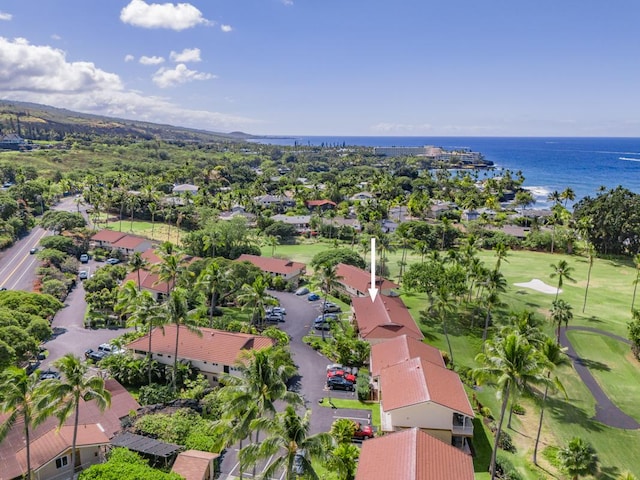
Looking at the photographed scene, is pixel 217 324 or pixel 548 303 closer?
pixel 217 324

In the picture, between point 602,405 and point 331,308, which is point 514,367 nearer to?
point 602,405

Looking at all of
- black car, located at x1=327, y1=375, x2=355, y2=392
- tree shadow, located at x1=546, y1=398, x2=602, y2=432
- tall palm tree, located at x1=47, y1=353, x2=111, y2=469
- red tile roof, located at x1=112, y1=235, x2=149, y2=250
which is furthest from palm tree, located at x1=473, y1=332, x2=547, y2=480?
red tile roof, located at x1=112, y1=235, x2=149, y2=250

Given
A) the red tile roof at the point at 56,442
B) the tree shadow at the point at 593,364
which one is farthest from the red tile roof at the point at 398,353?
the red tile roof at the point at 56,442

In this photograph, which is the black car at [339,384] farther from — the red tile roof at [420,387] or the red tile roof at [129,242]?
the red tile roof at [129,242]

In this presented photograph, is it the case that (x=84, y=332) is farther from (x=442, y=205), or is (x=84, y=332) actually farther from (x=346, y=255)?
(x=442, y=205)

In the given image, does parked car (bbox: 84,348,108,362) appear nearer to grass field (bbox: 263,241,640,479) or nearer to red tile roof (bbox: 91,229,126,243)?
grass field (bbox: 263,241,640,479)

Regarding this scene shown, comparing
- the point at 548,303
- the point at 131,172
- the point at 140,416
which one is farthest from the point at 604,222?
the point at 131,172
